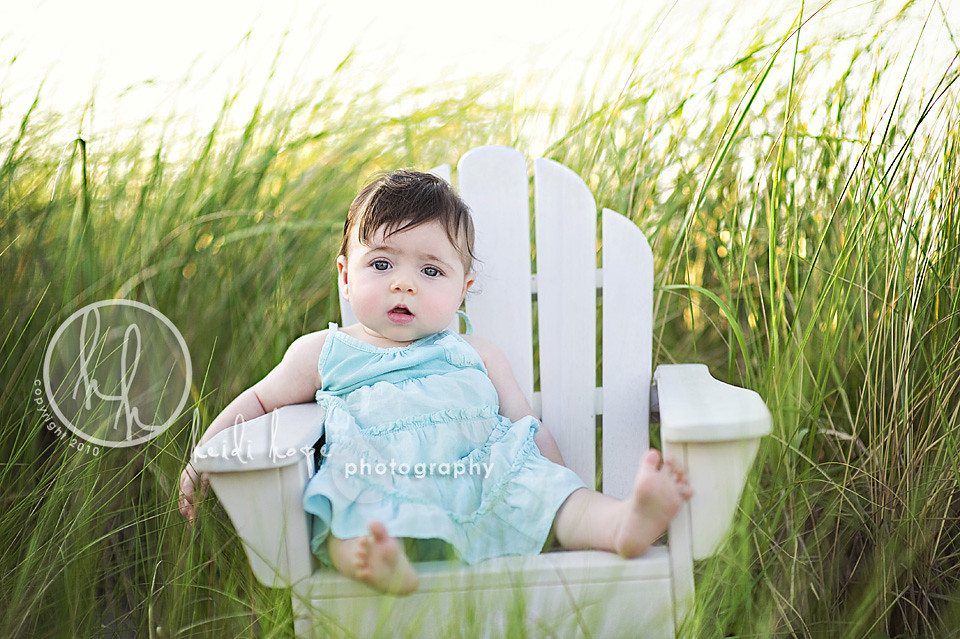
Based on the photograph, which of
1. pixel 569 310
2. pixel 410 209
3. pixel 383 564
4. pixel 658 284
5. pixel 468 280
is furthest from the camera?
pixel 658 284

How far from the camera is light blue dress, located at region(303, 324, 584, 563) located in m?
1.28

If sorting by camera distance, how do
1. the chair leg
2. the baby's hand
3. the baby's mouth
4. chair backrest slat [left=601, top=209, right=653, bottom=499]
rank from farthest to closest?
chair backrest slat [left=601, top=209, right=653, bottom=499] < the baby's mouth < the baby's hand < the chair leg

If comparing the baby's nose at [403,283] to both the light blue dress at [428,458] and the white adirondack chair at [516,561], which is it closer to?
the light blue dress at [428,458]

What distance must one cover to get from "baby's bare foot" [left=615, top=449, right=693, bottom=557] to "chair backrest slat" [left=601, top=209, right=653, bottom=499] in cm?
47

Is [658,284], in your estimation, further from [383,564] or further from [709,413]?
[383,564]

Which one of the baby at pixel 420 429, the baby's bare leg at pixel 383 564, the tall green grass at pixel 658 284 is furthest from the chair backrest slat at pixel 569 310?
the baby's bare leg at pixel 383 564

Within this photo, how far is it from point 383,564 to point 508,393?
56 centimetres

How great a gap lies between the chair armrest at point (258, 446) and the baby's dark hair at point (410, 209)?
0.39 m

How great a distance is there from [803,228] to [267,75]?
1.40m

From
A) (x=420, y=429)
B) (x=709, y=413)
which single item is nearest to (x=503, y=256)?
(x=420, y=429)

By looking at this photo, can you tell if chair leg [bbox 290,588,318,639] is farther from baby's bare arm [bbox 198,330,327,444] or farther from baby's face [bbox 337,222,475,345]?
baby's face [bbox 337,222,475,345]

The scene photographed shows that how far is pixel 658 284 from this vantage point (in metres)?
2.06

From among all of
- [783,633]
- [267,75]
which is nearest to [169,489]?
[267,75]

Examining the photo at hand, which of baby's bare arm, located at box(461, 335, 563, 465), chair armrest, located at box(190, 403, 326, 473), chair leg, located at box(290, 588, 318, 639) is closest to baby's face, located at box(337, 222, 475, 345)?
baby's bare arm, located at box(461, 335, 563, 465)
